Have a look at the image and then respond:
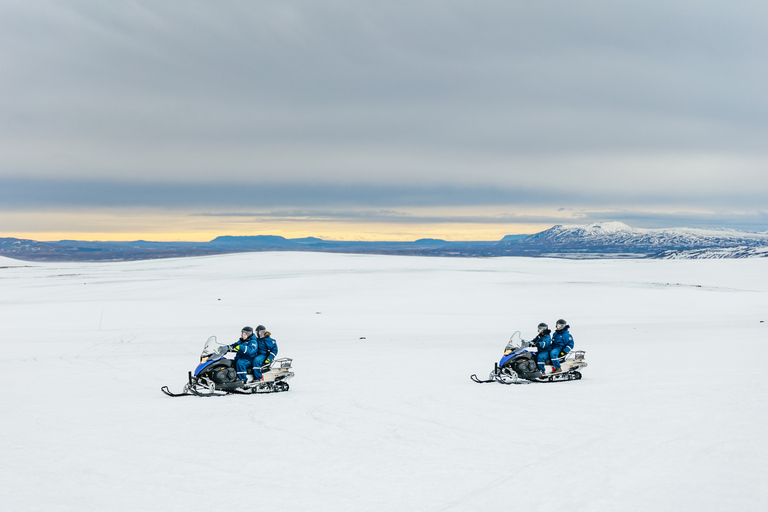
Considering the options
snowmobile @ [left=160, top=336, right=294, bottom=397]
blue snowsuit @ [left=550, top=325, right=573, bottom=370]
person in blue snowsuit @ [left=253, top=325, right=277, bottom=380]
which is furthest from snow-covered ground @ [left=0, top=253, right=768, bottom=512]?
blue snowsuit @ [left=550, top=325, right=573, bottom=370]

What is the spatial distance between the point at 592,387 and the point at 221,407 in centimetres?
751

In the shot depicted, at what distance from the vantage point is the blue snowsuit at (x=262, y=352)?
12.1 meters

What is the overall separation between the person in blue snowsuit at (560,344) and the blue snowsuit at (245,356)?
21.6 ft

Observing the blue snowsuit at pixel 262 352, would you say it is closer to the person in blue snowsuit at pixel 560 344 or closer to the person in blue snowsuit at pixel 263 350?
the person in blue snowsuit at pixel 263 350

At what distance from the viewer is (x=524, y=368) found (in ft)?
43.4

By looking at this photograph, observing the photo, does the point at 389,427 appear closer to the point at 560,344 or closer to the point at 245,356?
the point at 245,356

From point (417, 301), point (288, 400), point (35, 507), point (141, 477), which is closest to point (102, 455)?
point (141, 477)

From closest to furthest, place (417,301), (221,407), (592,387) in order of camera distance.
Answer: (221,407) → (592,387) → (417,301)

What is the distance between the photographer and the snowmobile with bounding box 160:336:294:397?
11789 mm

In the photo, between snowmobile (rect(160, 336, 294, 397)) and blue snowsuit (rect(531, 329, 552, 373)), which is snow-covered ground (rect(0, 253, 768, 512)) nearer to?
snowmobile (rect(160, 336, 294, 397))

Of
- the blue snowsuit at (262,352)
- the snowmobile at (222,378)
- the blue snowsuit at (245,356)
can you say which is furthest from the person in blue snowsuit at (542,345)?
the blue snowsuit at (245,356)

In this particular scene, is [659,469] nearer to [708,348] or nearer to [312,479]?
[312,479]

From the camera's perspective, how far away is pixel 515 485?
22.0 ft

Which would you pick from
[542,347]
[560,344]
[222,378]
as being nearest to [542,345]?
[542,347]
